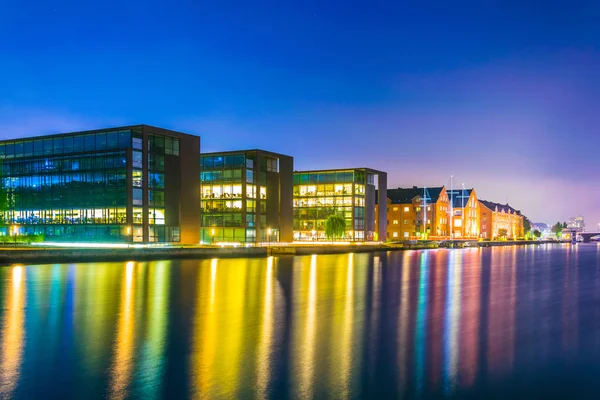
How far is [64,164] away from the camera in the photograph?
84.8 meters

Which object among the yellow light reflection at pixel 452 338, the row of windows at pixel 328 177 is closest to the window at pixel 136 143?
the row of windows at pixel 328 177

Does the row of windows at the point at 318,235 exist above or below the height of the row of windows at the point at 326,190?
below

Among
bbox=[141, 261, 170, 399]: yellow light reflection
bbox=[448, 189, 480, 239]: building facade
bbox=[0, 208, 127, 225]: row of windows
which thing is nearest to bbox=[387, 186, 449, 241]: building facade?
bbox=[448, 189, 480, 239]: building facade

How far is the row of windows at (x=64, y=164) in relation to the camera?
261ft

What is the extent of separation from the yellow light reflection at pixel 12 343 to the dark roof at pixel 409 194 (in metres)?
139

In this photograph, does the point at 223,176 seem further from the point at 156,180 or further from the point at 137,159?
the point at 137,159

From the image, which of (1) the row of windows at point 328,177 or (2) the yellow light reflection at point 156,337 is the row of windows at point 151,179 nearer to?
(2) the yellow light reflection at point 156,337

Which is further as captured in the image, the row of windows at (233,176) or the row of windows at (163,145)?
the row of windows at (233,176)

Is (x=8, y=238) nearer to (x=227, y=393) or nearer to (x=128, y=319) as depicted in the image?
(x=128, y=319)

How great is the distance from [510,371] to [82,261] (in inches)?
1839

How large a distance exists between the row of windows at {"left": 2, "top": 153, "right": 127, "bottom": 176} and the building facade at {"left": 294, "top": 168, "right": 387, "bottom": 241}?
57872mm

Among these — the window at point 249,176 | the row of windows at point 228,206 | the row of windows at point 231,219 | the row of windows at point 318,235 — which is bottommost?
the row of windows at point 318,235

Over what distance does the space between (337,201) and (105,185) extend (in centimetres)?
5901

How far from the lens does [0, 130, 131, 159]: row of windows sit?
80188mm
